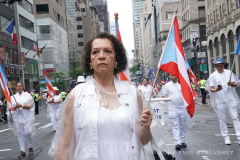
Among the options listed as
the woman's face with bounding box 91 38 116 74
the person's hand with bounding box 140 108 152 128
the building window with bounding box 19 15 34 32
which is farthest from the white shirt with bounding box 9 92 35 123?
the building window with bounding box 19 15 34 32

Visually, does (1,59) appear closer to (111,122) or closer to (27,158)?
(27,158)

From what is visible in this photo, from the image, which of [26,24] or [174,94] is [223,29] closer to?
[26,24]

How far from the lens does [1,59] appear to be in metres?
30.6

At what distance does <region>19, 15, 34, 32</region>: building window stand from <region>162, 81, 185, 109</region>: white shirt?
1558 inches

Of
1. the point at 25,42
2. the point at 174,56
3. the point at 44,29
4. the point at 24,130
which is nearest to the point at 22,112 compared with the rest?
the point at 24,130

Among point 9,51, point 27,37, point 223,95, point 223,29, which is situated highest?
point 27,37

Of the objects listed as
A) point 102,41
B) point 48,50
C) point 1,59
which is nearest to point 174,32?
point 102,41

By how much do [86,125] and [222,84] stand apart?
21.2 feet

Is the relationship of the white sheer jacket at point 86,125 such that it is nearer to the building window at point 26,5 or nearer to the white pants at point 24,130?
the white pants at point 24,130

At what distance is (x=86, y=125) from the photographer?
2.76 meters

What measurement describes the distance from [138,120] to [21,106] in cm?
660

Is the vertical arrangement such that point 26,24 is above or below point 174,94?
above

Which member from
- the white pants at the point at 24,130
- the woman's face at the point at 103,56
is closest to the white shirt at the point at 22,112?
the white pants at the point at 24,130

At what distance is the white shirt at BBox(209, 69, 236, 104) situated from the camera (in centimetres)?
846
